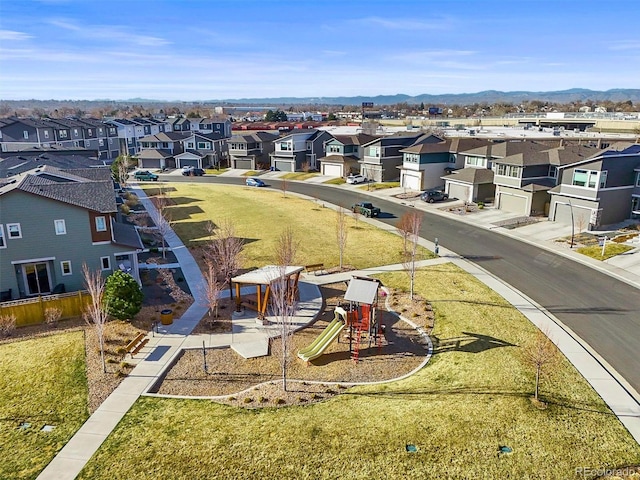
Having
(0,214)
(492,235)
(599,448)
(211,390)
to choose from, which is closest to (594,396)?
(599,448)

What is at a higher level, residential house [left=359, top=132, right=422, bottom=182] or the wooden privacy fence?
residential house [left=359, top=132, right=422, bottom=182]

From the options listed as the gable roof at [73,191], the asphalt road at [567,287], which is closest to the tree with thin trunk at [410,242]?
the asphalt road at [567,287]

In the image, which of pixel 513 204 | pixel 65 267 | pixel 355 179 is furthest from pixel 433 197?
pixel 65 267

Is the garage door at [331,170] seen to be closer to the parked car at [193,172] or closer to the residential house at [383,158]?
the residential house at [383,158]

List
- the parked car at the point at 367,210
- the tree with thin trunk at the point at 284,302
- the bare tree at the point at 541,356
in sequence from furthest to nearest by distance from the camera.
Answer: the parked car at the point at 367,210 → the tree with thin trunk at the point at 284,302 → the bare tree at the point at 541,356

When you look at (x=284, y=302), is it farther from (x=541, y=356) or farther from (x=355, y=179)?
(x=355, y=179)

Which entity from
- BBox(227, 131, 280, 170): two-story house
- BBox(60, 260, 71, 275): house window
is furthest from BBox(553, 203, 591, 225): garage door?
BBox(227, 131, 280, 170): two-story house

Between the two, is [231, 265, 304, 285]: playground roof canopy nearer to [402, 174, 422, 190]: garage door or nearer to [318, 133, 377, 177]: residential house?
[402, 174, 422, 190]: garage door
